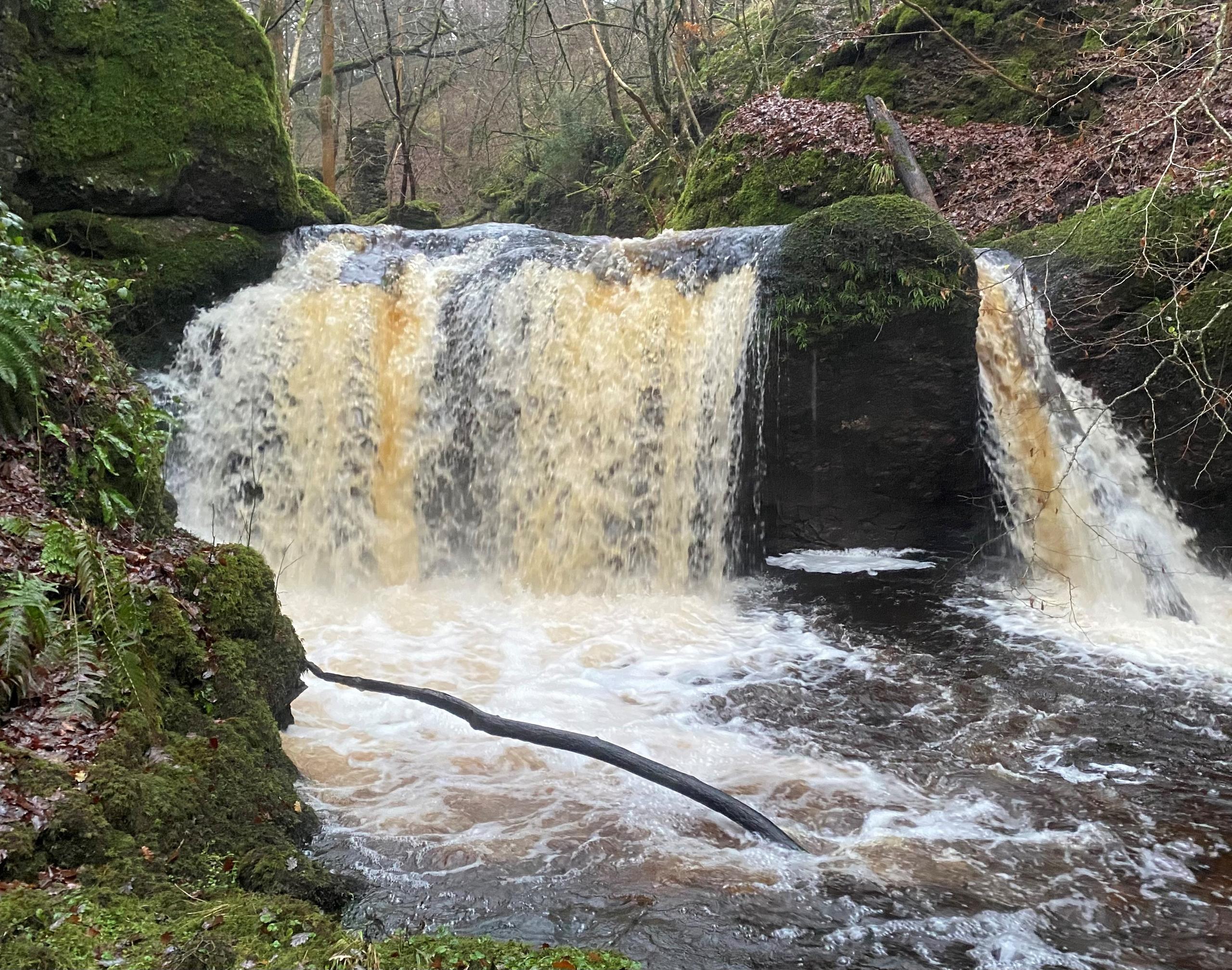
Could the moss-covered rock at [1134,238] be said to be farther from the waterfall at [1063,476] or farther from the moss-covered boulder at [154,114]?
the moss-covered boulder at [154,114]

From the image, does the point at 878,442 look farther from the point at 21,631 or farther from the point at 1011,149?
the point at 21,631

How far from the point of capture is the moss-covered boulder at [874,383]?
309 inches

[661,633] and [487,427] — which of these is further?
[487,427]

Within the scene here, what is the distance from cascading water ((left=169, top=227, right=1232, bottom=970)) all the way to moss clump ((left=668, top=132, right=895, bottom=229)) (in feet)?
11.1

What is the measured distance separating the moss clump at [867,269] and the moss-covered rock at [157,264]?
228 inches

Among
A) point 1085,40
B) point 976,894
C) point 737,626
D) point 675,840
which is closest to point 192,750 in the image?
point 675,840

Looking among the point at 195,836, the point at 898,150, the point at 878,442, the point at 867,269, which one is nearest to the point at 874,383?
the point at 878,442

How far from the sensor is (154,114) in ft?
27.9

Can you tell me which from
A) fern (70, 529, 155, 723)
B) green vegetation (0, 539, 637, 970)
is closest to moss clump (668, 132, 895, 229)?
green vegetation (0, 539, 637, 970)

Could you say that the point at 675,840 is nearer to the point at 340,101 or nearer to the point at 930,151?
the point at 930,151

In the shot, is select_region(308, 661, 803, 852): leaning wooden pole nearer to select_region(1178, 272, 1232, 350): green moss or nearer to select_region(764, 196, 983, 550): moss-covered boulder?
select_region(764, 196, 983, 550): moss-covered boulder

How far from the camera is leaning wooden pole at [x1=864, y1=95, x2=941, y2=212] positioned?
1062 centimetres

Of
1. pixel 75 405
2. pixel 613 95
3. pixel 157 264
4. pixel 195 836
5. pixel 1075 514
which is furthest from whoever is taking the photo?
pixel 613 95

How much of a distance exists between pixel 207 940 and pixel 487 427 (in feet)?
21.9
